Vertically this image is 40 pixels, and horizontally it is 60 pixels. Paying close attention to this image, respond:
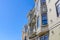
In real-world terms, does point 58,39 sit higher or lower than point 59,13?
lower

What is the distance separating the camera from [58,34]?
58.2 ft

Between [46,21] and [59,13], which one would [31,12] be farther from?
[59,13]

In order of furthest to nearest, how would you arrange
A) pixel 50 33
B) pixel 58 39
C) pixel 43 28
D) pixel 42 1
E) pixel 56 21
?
pixel 42 1, pixel 43 28, pixel 50 33, pixel 56 21, pixel 58 39

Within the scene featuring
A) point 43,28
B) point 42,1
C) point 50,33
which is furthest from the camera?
point 42,1

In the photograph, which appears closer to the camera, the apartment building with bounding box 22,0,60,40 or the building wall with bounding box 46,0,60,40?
the building wall with bounding box 46,0,60,40

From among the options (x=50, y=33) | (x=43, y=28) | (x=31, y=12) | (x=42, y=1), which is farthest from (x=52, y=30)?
(x=31, y=12)

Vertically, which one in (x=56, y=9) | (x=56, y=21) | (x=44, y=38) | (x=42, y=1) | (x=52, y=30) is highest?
(x=42, y=1)

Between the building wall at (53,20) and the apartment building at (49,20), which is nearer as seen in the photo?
the building wall at (53,20)

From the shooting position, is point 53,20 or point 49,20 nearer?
point 53,20

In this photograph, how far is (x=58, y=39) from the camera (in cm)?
1756

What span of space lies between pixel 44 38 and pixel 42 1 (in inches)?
264

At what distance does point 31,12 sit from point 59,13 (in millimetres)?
11934

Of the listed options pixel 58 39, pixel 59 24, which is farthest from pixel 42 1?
pixel 58 39

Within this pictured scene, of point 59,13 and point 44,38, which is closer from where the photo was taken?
point 59,13
